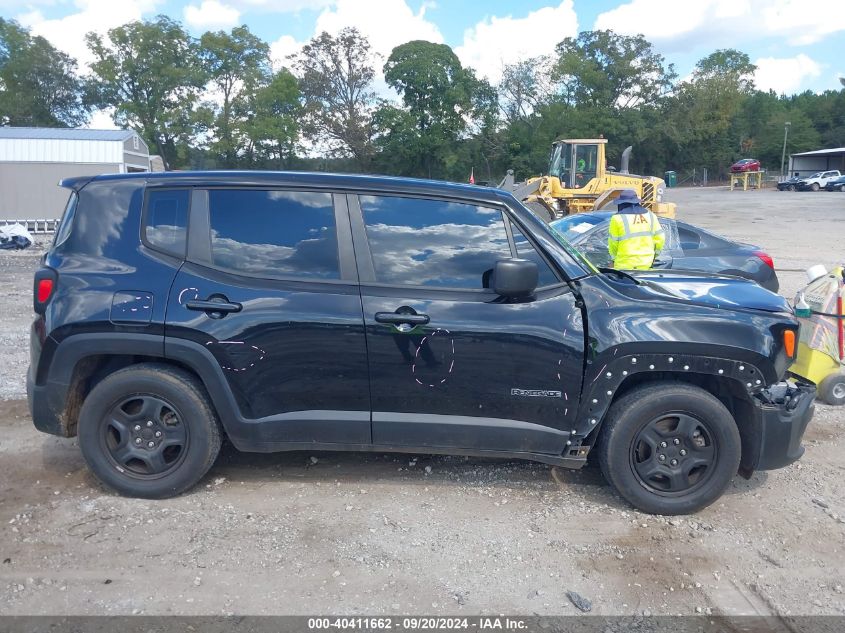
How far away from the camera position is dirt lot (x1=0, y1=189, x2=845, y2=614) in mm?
3201

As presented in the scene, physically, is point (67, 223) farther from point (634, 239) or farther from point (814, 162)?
point (814, 162)

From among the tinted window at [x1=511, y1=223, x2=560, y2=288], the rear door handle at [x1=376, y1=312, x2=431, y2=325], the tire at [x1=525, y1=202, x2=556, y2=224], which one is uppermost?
the tire at [x1=525, y1=202, x2=556, y2=224]

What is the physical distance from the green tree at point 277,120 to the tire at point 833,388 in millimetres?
44487

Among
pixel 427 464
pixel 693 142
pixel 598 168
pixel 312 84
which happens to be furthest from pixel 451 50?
pixel 427 464

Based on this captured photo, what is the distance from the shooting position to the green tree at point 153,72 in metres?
50.9

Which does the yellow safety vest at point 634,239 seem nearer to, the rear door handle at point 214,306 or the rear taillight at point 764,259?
the rear taillight at point 764,259

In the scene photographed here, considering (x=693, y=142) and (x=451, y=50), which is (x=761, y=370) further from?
(x=693, y=142)

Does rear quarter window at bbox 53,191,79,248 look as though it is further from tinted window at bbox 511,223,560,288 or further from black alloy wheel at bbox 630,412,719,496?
black alloy wheel at bbox 630,412,719,496

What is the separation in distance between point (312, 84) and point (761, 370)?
52.2 m

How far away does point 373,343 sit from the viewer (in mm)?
3801

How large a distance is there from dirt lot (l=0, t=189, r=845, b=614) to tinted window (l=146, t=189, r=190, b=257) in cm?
150

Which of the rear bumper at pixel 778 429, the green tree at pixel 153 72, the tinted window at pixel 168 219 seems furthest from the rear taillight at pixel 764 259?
the green tree at pixel 153 72

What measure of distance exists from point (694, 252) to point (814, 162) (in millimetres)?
74819

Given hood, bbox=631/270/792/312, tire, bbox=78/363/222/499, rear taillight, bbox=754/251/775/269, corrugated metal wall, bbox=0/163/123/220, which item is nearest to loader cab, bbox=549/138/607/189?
rear taillight, bbox=754/251/775/269
